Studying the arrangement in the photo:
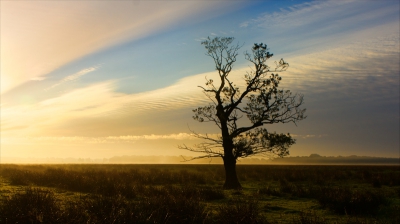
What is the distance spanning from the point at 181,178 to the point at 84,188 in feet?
33.4

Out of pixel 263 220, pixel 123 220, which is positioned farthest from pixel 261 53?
pixel 123 220

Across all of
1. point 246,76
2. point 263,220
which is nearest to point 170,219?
point 263,220

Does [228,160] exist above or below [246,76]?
below

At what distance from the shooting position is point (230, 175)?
78.0 feet

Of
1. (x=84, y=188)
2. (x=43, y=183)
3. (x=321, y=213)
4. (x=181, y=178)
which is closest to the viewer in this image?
(x=321, y=213)

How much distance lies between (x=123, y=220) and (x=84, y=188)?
12203 mm

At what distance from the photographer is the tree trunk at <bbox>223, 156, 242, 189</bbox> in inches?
926

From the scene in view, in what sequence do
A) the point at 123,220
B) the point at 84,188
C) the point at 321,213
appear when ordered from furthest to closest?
the point at 84,188, the point at 321,213, the point at 123,220

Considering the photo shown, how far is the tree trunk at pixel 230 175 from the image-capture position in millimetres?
23516

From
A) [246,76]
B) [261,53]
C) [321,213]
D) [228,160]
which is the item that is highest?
[261,53]

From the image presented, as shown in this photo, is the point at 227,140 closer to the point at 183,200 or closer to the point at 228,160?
the point at 228,160

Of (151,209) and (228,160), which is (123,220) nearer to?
(151,209)

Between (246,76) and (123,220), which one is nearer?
(123,220)

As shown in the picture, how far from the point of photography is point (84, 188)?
20.9 metres
